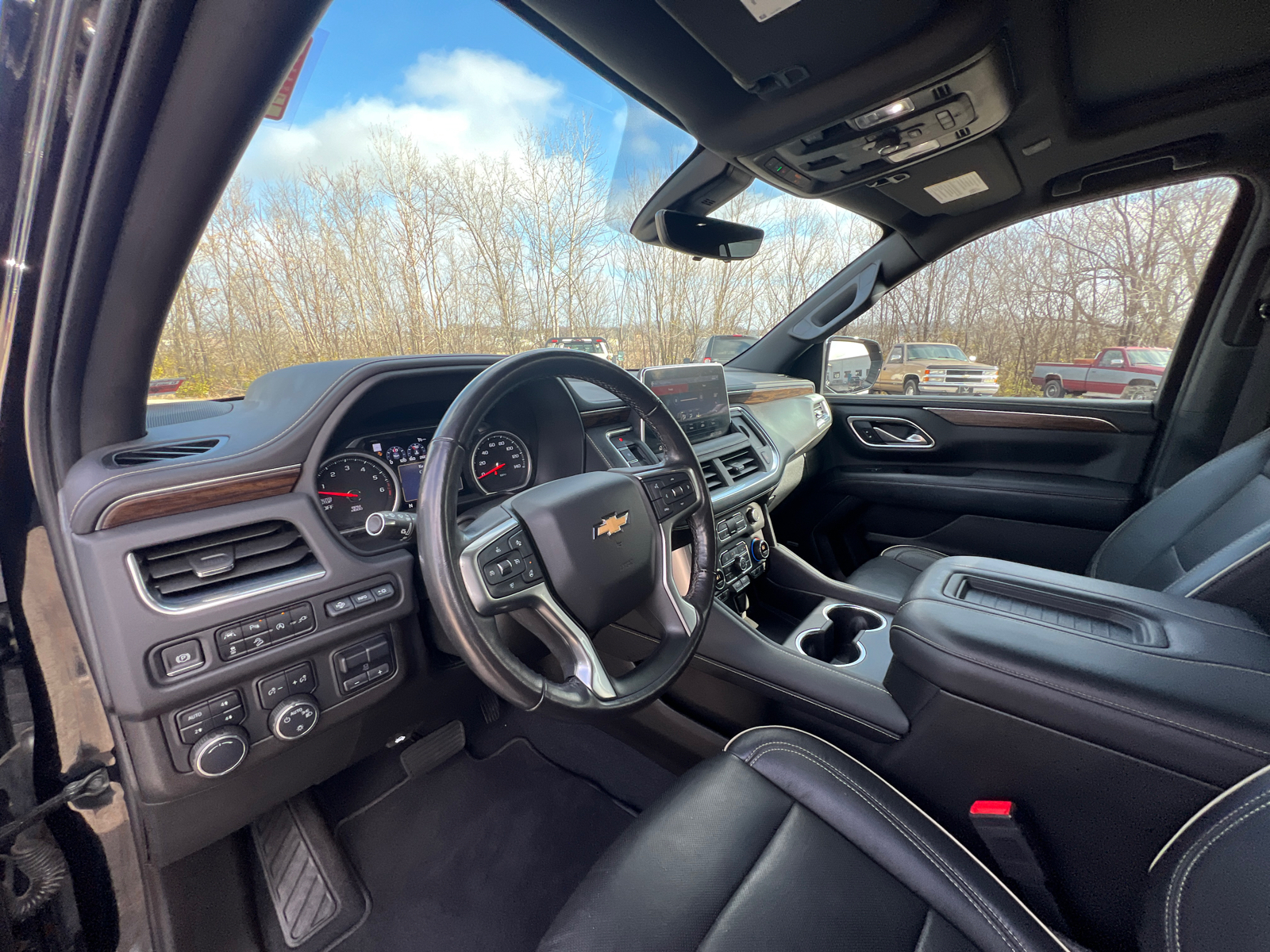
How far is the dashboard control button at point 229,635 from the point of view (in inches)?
39.0

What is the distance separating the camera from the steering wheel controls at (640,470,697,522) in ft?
4.05

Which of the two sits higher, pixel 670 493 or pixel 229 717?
pixel 670 493

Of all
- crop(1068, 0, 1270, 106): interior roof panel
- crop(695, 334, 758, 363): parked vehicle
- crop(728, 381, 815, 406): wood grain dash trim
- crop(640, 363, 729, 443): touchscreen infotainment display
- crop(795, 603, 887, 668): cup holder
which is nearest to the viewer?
crop(1068, 0, 1270, 106): interior roof panel

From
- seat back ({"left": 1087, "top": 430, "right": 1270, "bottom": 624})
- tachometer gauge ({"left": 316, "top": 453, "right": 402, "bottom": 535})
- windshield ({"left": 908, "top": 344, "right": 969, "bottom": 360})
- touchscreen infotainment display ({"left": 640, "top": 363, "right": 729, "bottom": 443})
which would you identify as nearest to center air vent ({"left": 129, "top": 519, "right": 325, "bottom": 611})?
tachometer gauge ({"left": 316, "top": 453, "right": 402, "bottom": 535})

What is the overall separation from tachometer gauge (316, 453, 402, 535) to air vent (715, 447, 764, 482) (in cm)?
104

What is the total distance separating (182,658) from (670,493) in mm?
925

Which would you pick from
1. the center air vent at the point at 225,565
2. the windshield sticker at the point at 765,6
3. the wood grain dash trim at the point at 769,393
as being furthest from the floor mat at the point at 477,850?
the windshield sticker at the point at 765,6

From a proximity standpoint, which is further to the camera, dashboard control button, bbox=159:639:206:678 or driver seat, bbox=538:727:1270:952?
dashboard control button, bbox=159:639:206:678

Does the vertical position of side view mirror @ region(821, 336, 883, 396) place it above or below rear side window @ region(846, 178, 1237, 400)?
below

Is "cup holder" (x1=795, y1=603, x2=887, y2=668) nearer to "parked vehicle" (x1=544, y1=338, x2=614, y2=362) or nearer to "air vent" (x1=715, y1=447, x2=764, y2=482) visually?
"air vent" (x1=715, y1=447, x2=764, y2=482)

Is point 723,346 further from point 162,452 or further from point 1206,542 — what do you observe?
point 162,452

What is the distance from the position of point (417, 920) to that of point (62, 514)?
47.6 inches

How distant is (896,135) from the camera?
166cm

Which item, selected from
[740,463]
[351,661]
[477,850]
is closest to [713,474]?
[740,463]
